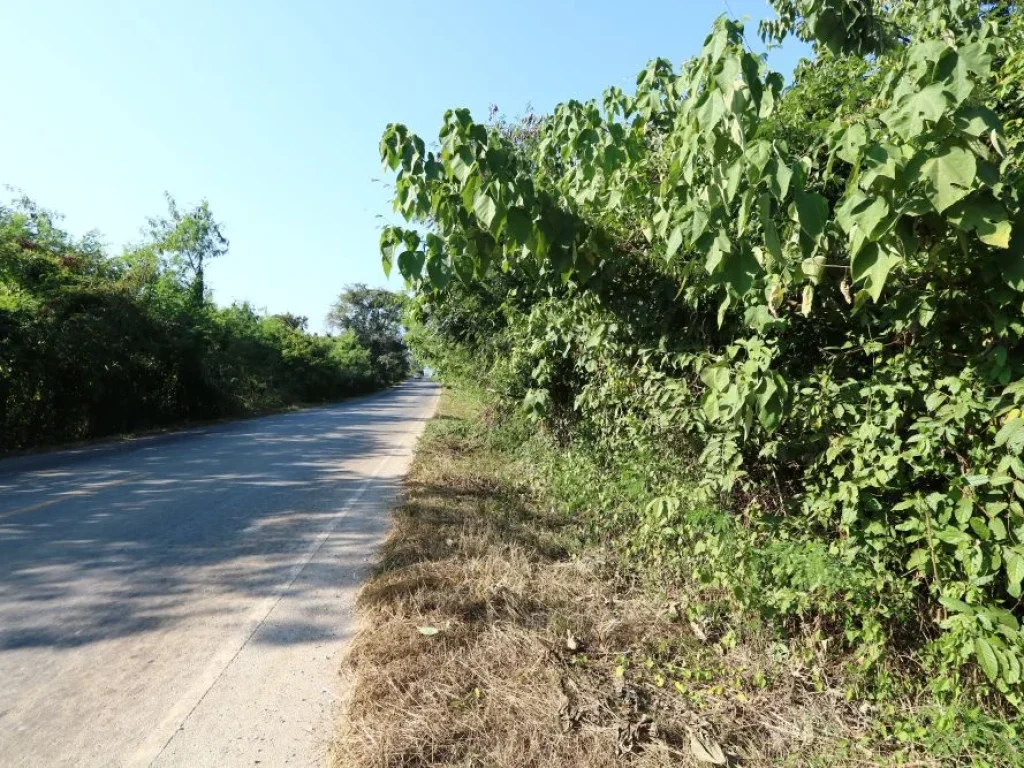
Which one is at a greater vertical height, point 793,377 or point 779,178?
point 779,178

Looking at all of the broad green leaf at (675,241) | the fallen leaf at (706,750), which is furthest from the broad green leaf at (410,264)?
the fallen leaf at (706,750)

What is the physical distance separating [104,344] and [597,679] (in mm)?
17737

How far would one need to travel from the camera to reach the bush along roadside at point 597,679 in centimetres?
274

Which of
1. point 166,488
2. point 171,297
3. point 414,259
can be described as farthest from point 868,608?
point 171,297

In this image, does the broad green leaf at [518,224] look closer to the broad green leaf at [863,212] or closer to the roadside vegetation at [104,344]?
the broad green leaf at [863,212]

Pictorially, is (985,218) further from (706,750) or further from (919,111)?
(706,750)

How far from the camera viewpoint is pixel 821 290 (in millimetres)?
3143

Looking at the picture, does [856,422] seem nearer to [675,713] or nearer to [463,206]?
[675,713]

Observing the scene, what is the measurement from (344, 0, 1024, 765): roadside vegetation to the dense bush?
15 millimetres

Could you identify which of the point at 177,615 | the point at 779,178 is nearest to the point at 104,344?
the point at 177,615

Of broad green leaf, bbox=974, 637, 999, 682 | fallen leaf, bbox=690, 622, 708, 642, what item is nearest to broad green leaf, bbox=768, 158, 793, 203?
broad green leaf, bbox=974, 637, 999, 682

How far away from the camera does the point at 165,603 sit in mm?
4723

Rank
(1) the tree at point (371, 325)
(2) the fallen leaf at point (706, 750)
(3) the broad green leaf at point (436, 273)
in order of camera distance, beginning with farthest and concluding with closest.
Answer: (1) the tree at point (371, 325), (3) the broad green leaf at point (436, 273), (2) the fallen leaf at point (706, 750)

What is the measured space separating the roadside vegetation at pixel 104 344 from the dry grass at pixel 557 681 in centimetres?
1073
